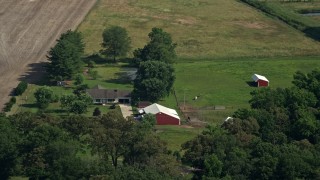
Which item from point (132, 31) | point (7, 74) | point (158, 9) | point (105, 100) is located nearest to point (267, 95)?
point (105, 100)

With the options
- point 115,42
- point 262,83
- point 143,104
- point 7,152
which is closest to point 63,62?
point 115,42

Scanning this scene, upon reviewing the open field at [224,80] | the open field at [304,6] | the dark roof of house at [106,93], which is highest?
the dark roof of house at [106,93]

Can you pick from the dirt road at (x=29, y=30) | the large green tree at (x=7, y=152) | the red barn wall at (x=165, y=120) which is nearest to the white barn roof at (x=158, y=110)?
the red barn wall at (x=165, y=120)

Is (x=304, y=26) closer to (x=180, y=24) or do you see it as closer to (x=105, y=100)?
(x=180, y=24)

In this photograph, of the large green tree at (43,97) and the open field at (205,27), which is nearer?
the large green tree at (43,97)

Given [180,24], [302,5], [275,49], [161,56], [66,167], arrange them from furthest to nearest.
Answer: [302,5] < [180,24] < [275,49] < [161,56] < [66,167]

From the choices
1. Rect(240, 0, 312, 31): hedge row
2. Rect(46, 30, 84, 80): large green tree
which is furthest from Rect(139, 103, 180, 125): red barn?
Rect(240, 0, 312, 31): hedge row

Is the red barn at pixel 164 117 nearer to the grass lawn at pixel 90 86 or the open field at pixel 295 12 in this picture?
the grass lawn at pixel 90 86
